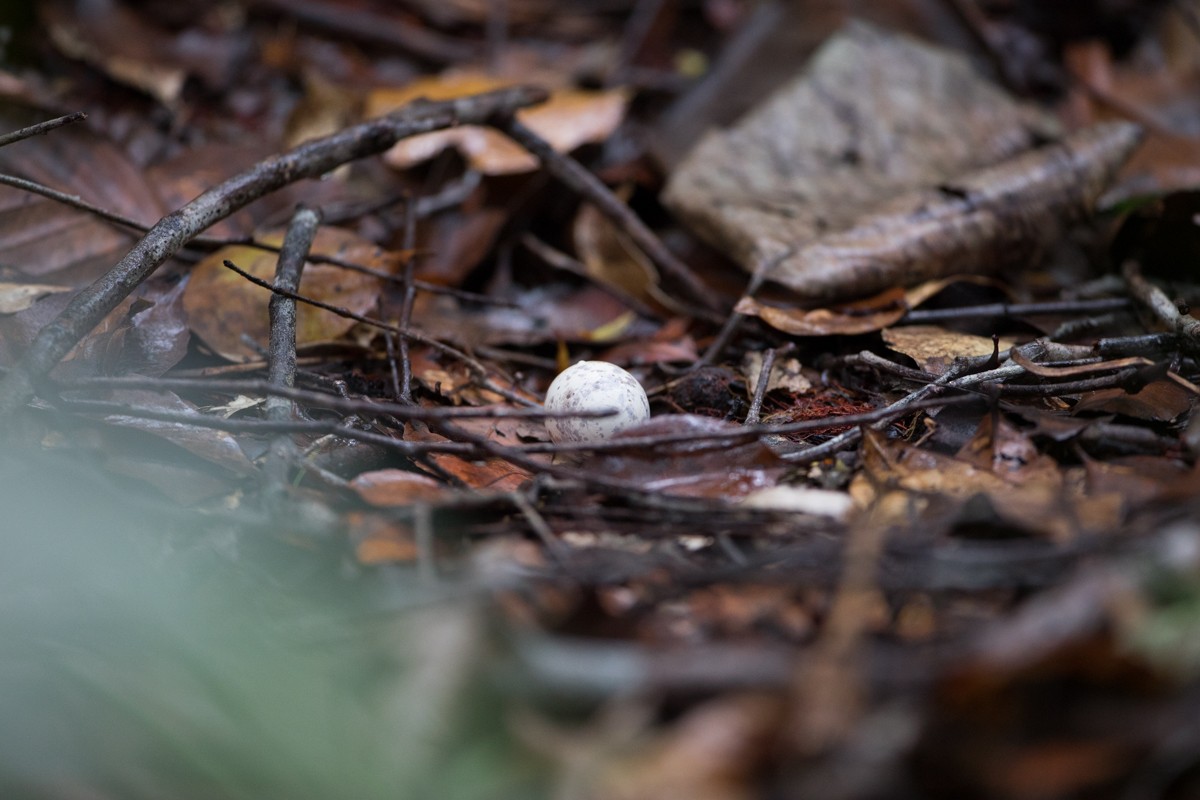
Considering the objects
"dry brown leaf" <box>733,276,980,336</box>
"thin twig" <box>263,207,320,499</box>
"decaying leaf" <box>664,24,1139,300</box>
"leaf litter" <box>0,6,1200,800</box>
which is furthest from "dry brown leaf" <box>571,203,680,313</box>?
"thin twig" <box>263,207,320,499</box>

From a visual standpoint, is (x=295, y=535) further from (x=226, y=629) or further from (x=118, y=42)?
(x=118, y=42)

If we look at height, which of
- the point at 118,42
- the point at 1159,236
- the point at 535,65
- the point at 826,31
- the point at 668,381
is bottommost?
the point at 1159,236

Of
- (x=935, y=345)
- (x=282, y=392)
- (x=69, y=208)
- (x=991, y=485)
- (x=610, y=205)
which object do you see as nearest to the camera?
(x=282, y=392)

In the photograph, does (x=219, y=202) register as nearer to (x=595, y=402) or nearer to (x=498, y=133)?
(x=595, y=402)

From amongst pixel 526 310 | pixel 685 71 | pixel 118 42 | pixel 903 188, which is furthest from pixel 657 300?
pixel 118 42

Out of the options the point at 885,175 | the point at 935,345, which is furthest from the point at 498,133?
the point at 935,345

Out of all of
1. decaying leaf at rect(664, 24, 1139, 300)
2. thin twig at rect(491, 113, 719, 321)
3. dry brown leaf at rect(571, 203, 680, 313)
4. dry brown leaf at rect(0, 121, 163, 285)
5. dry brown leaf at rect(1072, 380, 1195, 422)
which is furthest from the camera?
dry brown leaf at rect(571, 203, 680, 313)

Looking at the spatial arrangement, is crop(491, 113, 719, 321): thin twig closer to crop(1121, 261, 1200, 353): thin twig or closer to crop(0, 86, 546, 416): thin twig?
crop(0, 86, 546, 416): thin twig
